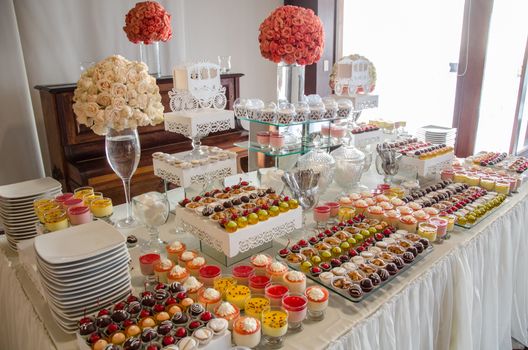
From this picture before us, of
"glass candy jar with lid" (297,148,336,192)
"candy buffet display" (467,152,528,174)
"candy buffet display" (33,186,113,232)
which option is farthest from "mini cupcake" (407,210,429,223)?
"candy buffet display" (33,186,113,232)

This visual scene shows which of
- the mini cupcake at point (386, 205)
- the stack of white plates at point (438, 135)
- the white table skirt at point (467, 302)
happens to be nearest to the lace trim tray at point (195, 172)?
the mini cupcake at point (386, 205)

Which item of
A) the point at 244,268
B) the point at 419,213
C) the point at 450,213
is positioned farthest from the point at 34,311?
the point at 450,213

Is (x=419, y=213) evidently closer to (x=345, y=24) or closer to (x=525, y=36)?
(x=525, y=36)

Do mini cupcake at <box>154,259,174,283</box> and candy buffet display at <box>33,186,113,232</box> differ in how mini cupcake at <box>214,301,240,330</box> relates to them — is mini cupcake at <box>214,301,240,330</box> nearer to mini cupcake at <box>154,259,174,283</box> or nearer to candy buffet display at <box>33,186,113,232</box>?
mini cupcake at <box>154,259,174,283</box>

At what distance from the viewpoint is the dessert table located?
1.26 metres

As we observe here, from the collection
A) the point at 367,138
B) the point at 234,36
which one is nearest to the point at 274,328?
the point at 367,138

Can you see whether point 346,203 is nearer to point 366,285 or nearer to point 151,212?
point 366,285

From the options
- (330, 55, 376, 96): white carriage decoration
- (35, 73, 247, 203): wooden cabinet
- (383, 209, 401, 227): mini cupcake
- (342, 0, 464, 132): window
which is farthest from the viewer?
(342, 0, 464, 132): window

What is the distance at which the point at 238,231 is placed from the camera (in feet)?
4.72

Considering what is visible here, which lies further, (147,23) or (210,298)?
(147,23)

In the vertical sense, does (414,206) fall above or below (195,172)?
below

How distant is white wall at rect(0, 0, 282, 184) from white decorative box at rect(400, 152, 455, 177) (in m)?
2.90

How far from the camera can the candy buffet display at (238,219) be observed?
1.45 meters

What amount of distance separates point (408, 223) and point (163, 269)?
109cm
